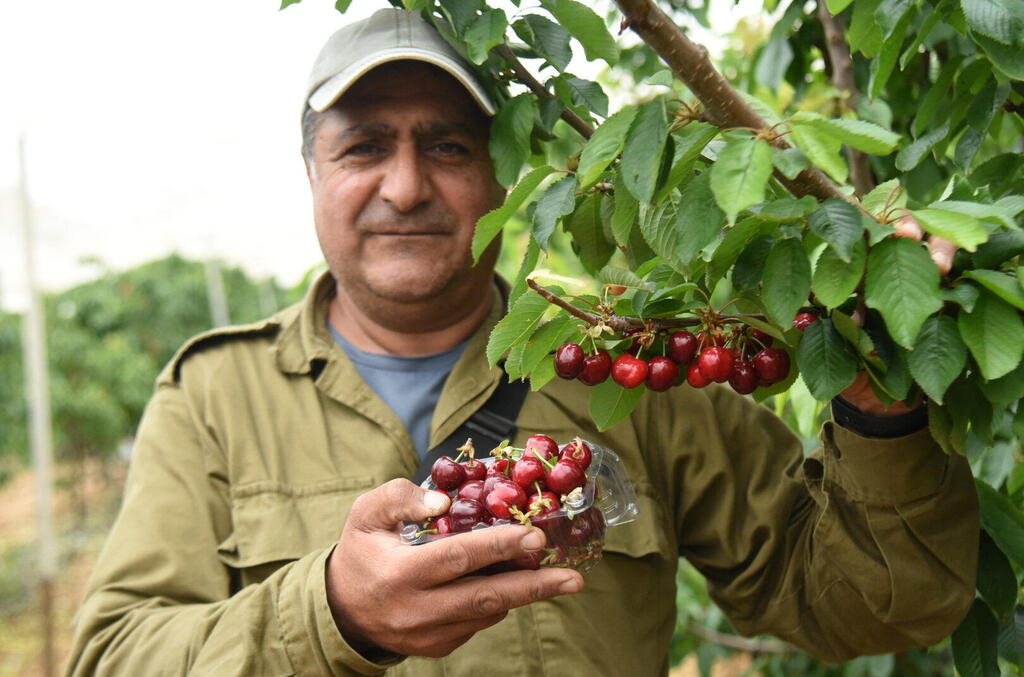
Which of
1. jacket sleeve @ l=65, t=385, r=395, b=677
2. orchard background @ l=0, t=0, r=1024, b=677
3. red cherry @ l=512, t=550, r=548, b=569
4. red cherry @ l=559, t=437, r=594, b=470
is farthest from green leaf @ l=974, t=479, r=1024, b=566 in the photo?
jacket sleeve @ l=65, t=385, r=395, b=677

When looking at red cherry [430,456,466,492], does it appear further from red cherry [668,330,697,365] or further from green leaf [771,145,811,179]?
green leaf [771,145,811,179]

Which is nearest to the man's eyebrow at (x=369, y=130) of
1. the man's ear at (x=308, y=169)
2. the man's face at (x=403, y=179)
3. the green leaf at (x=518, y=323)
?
the man's face at (x=403, y=179)

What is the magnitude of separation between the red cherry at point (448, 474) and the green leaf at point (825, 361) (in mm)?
581

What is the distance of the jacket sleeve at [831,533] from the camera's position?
164 cm

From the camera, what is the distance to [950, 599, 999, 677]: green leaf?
5.82 feet

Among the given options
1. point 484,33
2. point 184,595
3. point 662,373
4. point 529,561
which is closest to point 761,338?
point 662,373

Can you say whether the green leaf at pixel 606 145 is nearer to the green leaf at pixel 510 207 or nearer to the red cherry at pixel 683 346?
the green leaf at pixel 510 207

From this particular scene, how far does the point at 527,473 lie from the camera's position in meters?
1.43

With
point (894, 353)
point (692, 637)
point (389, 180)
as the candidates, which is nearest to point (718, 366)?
point (894, 353)

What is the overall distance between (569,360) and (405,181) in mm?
809

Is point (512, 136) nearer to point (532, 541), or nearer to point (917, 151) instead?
point (917, 151)

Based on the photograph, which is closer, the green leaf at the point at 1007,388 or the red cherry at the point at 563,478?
the green leaf at the point at 1007,388

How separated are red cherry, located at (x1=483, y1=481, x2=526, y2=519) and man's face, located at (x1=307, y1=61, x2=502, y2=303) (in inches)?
32.1

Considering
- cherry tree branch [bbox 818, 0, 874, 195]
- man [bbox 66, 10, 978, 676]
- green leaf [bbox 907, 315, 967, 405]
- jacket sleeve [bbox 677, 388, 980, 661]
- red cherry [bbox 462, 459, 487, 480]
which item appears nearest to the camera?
green leaf [bbox 907, 315, 967, 405]
